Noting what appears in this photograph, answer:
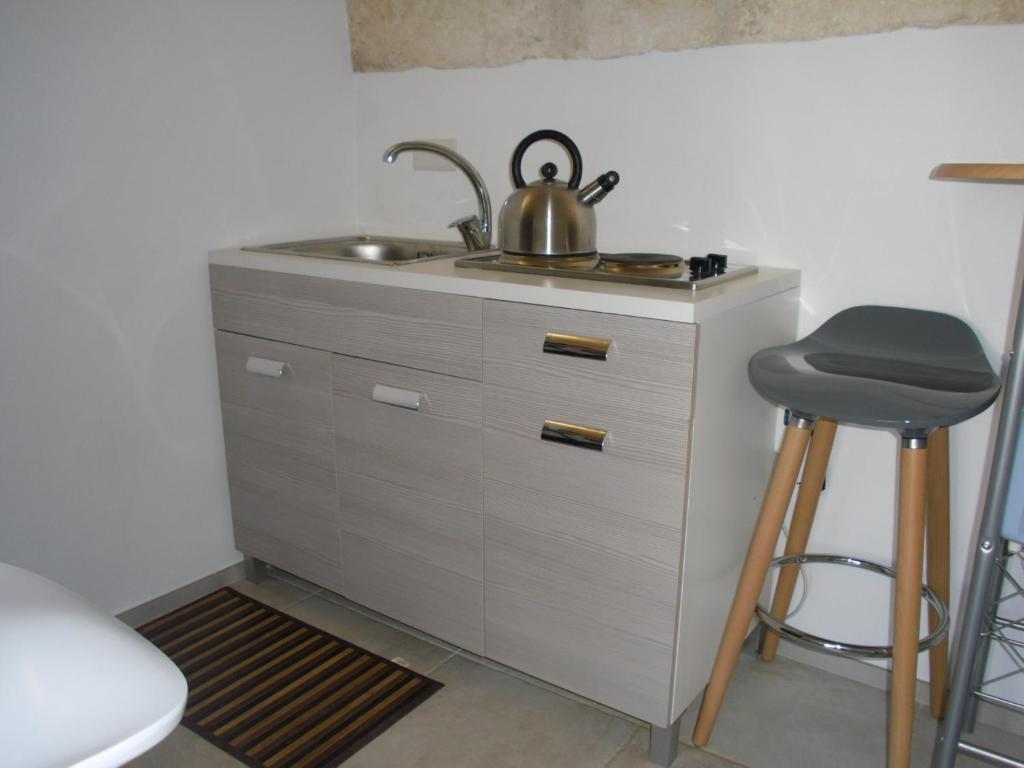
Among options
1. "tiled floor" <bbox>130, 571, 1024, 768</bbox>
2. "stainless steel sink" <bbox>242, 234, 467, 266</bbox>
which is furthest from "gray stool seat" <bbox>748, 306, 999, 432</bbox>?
"stainless steel sink" <bbox>242, 234, 467, 266</bbox>

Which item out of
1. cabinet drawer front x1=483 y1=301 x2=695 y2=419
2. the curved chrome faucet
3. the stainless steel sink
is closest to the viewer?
cabinet drawer front x1=483 y1=301 x2=695 y2=419

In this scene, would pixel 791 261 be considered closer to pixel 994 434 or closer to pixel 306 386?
pixel 994 434

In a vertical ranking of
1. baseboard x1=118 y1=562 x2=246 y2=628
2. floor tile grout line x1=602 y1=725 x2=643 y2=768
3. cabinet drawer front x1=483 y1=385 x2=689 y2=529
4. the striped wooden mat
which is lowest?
floor tile grout line x1=602 y1=725 x2=643 y2=768

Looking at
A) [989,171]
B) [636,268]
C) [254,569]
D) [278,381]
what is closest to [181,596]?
[254,569]

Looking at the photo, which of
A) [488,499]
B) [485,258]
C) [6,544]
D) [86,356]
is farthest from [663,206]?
[6,544]

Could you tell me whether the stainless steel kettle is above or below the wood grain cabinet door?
above

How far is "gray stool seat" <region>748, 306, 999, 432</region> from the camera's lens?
122cm

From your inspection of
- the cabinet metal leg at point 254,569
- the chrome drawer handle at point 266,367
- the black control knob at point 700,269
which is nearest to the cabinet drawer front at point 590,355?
the black control knob at point 700,269

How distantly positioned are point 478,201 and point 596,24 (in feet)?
1.60

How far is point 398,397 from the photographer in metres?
1.70

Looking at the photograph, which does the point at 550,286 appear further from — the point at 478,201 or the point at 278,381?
the point at 278,381

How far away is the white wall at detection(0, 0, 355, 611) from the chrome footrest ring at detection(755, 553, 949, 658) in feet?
4.56

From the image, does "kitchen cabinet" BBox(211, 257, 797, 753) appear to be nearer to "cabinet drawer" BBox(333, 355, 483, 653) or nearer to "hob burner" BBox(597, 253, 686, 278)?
"cabinet drawer" BBox(333, 355, 483, 653)

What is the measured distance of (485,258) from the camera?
71.1 inches
